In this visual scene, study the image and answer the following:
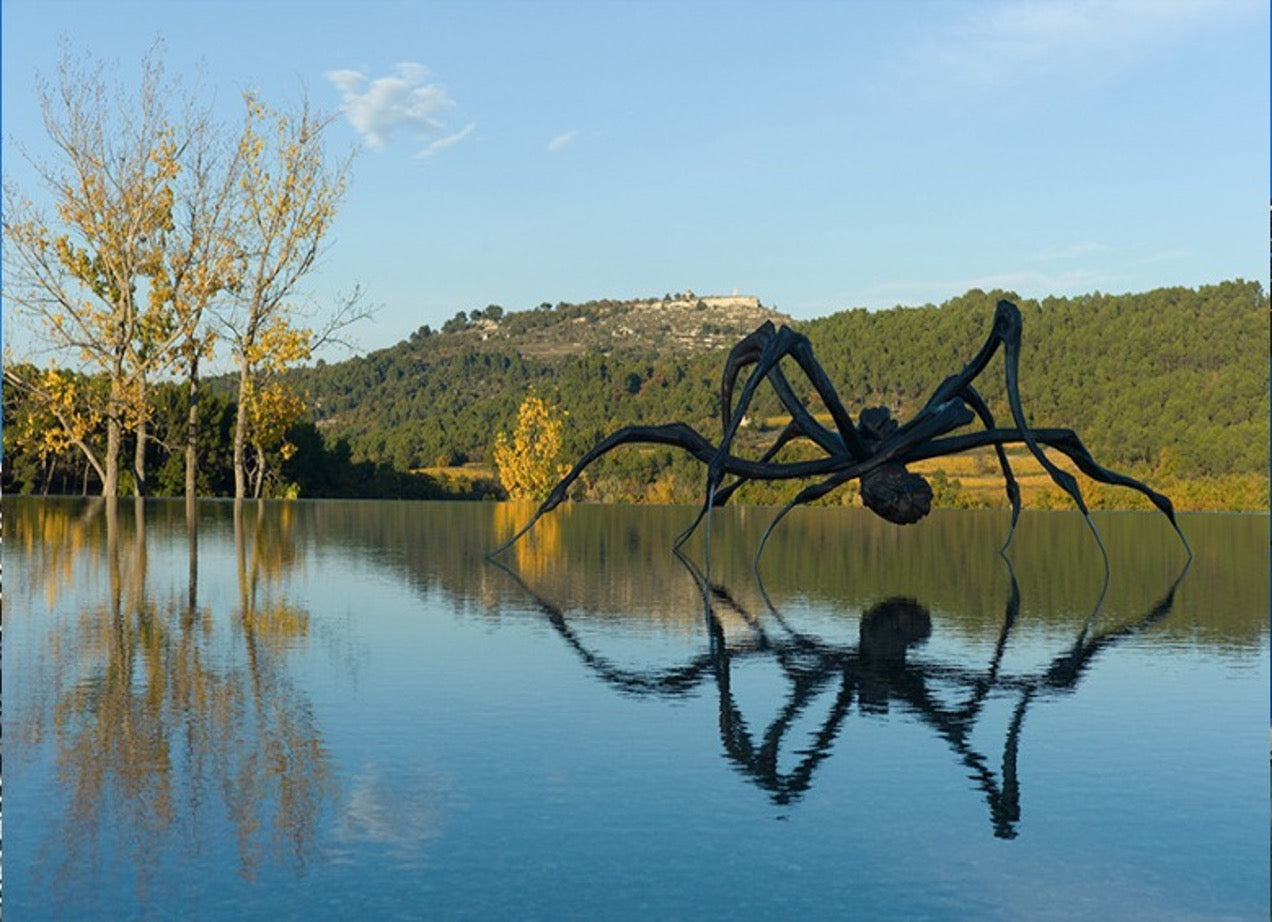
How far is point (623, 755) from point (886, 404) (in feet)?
279

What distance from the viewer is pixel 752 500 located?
62.8 meters

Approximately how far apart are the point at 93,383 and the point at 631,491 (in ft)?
89.6

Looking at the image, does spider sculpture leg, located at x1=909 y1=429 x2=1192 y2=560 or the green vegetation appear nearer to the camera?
spider sculpture leg, located at x1=909 y1=429 x2=1192 y2=560

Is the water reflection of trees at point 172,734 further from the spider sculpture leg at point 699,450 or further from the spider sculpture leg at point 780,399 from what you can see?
the spider sculpture leg at point 780,399

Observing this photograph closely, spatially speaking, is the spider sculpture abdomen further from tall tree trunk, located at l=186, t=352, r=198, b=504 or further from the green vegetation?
the green vegetation

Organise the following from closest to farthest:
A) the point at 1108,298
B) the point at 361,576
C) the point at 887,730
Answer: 1. the point at 887,730
2. the point at 361,576
3. the point at 1108,298

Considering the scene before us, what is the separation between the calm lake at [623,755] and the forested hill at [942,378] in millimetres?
54681

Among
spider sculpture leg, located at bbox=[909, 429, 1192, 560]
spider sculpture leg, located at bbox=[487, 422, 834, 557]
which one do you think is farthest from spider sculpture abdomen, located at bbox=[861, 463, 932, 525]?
spider sculpture leg, located at bbox=[487, 422, 834, 557]

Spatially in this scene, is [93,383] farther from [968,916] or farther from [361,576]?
[968,916]

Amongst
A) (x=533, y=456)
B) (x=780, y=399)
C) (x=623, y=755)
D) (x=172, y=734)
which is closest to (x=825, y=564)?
(x=780, y=399)

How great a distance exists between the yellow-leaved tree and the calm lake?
1589 inches

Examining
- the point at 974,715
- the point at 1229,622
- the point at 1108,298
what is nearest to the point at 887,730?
the point at 974,715

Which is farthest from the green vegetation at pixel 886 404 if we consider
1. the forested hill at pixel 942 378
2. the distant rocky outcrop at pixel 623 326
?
the distant rocky outcrop at pixel 623 326

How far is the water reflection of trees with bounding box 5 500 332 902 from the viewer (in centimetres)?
441
